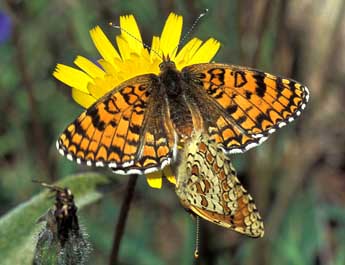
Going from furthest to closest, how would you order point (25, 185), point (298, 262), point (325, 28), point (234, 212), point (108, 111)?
point (325, 28) → point (25, 185) → point (298, 262) → point (108, 111) → point (234, 212)

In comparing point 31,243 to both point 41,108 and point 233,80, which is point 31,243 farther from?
point 41,108

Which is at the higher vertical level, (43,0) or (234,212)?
(43,0)

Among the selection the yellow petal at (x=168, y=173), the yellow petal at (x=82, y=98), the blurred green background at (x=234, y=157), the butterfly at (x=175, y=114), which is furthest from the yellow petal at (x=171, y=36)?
the blurred green background at (x=234, y=157)

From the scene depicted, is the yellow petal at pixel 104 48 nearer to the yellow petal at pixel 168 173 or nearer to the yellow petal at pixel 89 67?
the yellow petal at pixel 89 67

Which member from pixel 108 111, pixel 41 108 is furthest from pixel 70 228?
pixel 41 108

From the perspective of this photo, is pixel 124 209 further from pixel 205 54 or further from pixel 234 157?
pixel 234 157

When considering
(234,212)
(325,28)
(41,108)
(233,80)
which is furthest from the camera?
(325,28)

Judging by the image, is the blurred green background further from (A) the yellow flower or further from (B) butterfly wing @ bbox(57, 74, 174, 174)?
(B) butterfly wing @ bbox(57, 74, 174, 174)
